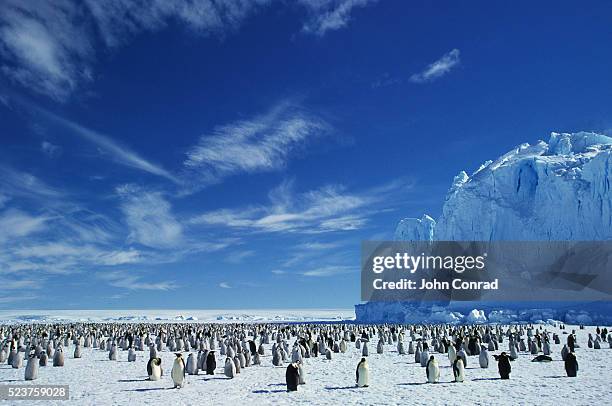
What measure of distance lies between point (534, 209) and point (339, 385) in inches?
2111

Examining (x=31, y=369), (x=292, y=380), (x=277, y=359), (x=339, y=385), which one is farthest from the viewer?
→ (x=277, y=359)

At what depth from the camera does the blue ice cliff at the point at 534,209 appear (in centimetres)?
5628

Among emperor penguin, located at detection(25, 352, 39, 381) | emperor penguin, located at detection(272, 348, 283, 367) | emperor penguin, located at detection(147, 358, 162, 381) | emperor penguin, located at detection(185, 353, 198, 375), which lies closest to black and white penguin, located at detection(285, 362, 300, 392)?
emperor penguin, located at detection(147, 358, 162, 381)

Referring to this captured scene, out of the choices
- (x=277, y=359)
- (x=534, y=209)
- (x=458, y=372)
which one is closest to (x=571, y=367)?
(x=458, y=372)

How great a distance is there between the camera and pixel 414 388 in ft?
47.7

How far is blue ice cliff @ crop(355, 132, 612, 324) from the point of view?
5628 centimetres

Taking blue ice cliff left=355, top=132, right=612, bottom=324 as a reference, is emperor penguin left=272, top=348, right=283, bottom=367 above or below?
below

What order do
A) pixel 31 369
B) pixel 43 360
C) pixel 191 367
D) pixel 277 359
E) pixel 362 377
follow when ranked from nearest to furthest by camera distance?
1. pixel 362 377
2. pixel 31 369
3. pixel 191 367
4. pixel 277 359
5. pixel 43 360

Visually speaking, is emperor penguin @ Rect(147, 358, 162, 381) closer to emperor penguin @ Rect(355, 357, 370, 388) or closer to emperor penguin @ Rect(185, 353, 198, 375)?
emperor penguin @ Rect(185, 353, 198, 375)

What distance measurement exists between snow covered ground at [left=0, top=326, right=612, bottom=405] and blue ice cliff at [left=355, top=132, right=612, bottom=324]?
3708 centimetres

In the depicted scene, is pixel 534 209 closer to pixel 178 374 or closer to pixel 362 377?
pixel 362 377

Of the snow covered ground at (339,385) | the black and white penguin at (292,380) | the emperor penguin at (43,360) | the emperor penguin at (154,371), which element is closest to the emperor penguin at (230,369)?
the snow covered ground at (339,385)

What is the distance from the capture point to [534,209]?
6219cm

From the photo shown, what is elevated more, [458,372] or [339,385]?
[458,372]
